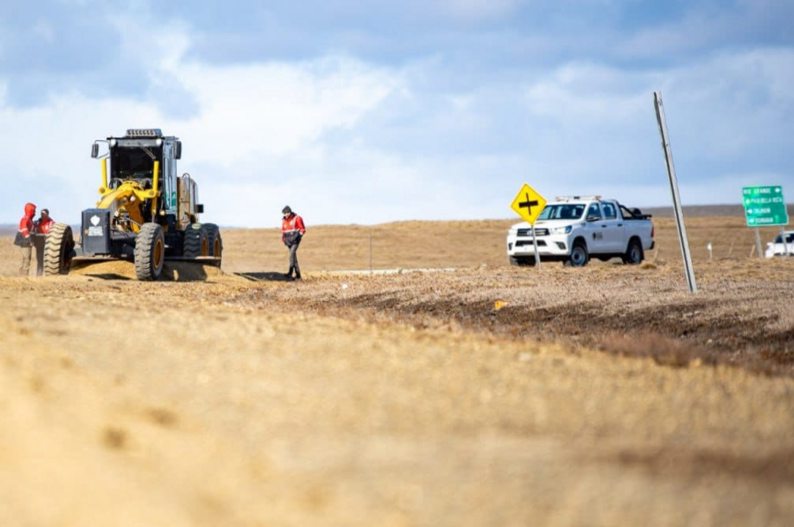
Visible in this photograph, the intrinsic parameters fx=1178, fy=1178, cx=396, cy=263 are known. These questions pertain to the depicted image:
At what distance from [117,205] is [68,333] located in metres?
17.4

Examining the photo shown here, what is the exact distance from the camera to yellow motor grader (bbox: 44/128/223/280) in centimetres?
2581

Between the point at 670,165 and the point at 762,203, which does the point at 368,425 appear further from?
the point at 762,203

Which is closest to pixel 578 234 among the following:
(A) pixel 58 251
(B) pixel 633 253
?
(B) pixel 633 253

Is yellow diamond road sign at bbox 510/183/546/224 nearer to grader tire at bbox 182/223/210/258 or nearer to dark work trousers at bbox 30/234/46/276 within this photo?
grader tire at bbox 182/223/210/258

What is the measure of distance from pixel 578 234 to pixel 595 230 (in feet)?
3.29

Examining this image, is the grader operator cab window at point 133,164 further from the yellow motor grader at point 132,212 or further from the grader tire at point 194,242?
the grader tire at point 194,242

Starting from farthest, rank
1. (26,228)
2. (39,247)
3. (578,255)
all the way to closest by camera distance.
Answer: (578,255) → (39,247) → (26,228)

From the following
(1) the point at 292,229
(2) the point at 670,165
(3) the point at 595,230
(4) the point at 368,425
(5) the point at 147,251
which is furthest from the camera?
(3) the point at 595,230

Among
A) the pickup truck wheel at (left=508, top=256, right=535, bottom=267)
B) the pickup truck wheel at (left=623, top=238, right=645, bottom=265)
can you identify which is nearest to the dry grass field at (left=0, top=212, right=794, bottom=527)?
the pickup truck wheel at (left=508, top=256, right=535, bottom=267)

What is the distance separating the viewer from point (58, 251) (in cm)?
2673

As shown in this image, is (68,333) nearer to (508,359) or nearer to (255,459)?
(508,359)

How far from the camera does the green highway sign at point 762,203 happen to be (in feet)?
167

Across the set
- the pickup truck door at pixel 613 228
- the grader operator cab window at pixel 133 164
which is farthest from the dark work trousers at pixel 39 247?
the pickup truck door at pixel 613 228

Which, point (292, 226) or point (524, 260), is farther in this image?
point (524, 260)
